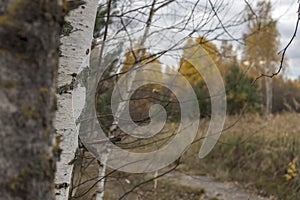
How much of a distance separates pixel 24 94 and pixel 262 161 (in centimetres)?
647

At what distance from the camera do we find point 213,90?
10.5ft

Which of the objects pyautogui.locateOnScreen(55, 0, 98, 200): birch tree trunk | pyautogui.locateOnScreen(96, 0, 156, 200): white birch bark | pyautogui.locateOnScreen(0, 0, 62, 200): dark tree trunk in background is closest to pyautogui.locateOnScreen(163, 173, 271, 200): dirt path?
pyautogui.locateOnScreen(96, 0, 156, 200): white birch bark

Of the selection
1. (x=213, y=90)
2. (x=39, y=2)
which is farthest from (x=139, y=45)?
(x=39, y=2)

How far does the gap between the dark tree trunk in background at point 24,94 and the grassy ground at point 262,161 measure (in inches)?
204

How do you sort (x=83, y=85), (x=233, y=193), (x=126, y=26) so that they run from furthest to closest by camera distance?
(x=233, y=193), (x=126, y=26), (x=83, y=85)

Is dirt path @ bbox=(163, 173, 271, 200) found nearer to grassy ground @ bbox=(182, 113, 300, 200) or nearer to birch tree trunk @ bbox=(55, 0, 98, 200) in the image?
grassy ground @ bbox=(182, 113, 300, 200)

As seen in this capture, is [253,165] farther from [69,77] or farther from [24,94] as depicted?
[24,94]

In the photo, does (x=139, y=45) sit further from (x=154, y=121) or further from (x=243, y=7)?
(x=243, y=7)

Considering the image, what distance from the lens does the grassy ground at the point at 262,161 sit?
585 centimetres

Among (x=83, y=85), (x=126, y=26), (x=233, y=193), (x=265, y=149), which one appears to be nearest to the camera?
(x=83, y=85)

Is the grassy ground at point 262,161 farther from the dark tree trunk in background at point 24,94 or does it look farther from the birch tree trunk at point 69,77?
the dark tree trunk in background at point 24,94

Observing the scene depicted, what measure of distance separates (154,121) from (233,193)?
3.57 meters

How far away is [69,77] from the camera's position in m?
1.39

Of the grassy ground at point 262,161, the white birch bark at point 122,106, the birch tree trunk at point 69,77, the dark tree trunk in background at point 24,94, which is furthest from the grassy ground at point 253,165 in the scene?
the dark tree trunk in background at point 24,94
